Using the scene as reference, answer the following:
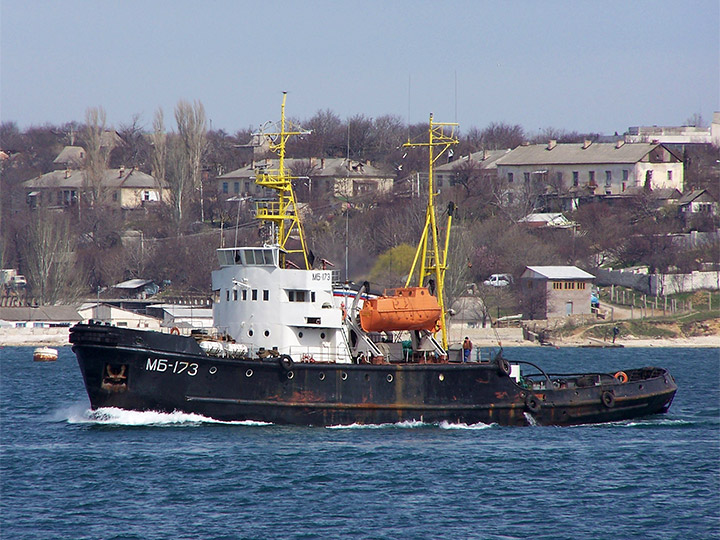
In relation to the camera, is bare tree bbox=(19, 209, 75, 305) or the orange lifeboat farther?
bare tree bbox=(19, 209, 75, 305)

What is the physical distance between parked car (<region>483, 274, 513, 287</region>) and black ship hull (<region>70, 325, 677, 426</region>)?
170 ft

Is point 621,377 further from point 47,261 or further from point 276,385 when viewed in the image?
point 47,261

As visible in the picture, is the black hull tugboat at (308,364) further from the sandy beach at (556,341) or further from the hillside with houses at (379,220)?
the sandy beach at (556,341)

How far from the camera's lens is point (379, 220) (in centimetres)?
9856

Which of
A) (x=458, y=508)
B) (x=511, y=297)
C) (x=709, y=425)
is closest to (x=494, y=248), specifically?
(x=511, y=297)

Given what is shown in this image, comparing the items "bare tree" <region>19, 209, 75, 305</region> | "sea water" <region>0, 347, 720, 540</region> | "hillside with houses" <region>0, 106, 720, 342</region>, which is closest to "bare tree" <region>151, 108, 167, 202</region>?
"hillside with houses" <region>0, 106, 720, 342</region>

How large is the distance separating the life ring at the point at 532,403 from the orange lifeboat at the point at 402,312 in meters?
3.68

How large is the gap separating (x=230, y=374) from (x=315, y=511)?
8276mm

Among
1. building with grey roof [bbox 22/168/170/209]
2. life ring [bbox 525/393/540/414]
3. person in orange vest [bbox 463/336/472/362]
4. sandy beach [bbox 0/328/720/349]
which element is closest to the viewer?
life ring [bbox 525/393/540/414]

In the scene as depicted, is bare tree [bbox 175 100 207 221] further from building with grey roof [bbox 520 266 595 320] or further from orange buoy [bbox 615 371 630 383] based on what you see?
orange buoy [bbox 615 371 630 383]

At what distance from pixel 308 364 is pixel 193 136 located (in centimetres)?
8676

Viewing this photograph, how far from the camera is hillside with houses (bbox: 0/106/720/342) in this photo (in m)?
81.8

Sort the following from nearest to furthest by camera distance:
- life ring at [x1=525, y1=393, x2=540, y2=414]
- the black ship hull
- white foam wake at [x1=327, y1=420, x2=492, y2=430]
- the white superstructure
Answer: the black ship hull
white foam wake at [x1=327, y1=420, x2=492, y2=430]
the white superstructure
life ring at [x1=525, y1=393, x2=540, y2=414]

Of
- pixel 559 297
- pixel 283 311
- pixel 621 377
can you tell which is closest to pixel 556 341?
pixel 559 297
